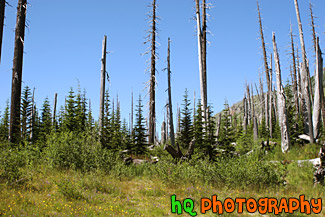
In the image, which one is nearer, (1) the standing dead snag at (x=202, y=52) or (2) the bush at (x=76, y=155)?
(2) the bush at (x=76, y=155)

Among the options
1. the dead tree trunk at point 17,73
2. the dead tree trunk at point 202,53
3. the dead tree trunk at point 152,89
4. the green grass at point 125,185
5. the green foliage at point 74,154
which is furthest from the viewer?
the dead tree trunk at point 152,89

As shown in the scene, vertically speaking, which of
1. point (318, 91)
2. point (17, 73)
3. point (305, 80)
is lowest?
point (318, 91)

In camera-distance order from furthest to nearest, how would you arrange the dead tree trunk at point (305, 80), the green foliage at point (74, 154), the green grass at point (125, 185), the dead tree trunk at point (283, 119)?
the dead tree trunk at point (305, 80) → the dead tree trunk at point (283, 119) → the green foliage at point (74, 154) → the green grass at point (125, 185)

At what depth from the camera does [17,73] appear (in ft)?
43.4

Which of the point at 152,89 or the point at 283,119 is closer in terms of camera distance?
the point at 283,119

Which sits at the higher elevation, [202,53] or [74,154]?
[202,53]

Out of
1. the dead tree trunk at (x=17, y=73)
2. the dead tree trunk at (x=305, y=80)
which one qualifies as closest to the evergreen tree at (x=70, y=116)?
the dead tree trunk at (x=17, y=73)

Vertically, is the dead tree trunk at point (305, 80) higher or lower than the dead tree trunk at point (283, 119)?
higher

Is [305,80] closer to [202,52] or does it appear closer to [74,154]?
[202,52]

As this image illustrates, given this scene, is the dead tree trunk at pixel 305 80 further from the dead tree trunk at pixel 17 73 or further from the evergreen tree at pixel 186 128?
the dead tree trunk at pixel 17 73

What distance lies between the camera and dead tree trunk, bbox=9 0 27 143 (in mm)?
12891

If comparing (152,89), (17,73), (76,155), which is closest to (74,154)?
(76,155)

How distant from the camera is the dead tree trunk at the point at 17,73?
508 inches

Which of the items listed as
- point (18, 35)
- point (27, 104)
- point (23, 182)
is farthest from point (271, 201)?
point (27, 104)
